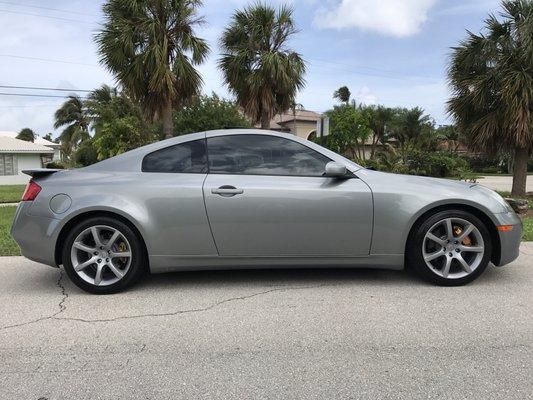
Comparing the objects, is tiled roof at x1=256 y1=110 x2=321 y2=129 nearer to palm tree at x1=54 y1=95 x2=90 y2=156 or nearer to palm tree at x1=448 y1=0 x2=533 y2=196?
palm tree at x1=54 y1=95 x2=90 y2=156

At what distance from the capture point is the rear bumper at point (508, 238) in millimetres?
4445

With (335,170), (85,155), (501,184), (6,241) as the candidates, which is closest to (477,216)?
(335,170)

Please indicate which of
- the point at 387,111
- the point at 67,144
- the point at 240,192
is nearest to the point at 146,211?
the point at 240,192

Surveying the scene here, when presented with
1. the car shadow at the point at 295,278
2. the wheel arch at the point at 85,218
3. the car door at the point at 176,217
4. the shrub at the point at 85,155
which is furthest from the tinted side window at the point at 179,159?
the shrub at the point at 85,155

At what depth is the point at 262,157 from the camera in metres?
4.57

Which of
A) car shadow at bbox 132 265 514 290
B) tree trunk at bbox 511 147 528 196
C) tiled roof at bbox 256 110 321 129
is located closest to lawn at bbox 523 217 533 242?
car shadow at bbox 132 265 514 290

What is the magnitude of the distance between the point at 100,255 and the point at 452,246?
10.8ft

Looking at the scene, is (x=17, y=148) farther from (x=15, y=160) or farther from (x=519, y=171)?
(x=519, y=171)

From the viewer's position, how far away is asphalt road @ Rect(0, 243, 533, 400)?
9.04ft

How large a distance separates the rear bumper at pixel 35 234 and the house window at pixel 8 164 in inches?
1168

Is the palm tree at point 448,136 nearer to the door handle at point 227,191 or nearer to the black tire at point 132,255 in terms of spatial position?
the door handle at point 227,191

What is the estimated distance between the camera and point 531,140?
38.0 feet

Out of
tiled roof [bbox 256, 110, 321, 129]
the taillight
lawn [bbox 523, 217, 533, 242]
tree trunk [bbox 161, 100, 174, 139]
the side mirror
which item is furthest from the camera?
tiled roof [bbox 256, 110, 321, 129]

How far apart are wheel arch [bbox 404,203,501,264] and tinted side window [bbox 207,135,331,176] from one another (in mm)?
1019
